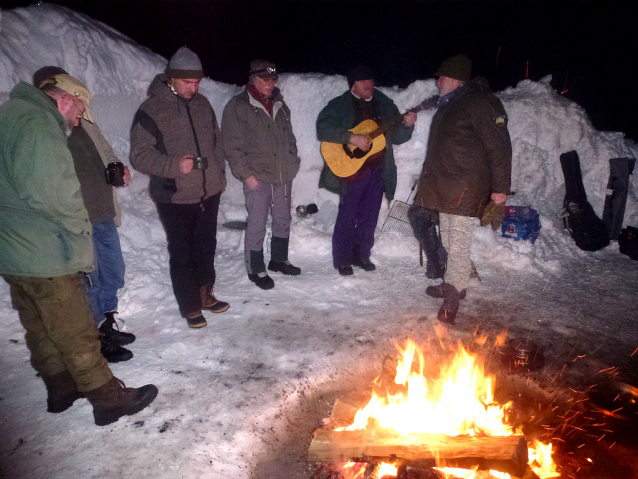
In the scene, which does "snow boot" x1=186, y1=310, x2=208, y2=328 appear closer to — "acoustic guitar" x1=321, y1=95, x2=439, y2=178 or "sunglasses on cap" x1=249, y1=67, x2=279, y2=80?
"acoustic guitar" x1=321, y1=95, x2=439, y2=178

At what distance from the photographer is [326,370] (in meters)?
3.52

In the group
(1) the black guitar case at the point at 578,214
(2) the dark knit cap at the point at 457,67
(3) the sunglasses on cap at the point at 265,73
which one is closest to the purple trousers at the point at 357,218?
(2) the dark knit cap at the point at 457,67

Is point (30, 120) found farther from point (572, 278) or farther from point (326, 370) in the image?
point (572, 278)

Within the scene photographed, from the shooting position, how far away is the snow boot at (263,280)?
198 inches

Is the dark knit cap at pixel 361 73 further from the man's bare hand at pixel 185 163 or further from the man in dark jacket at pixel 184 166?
the man's bare hand at pixel 185 163

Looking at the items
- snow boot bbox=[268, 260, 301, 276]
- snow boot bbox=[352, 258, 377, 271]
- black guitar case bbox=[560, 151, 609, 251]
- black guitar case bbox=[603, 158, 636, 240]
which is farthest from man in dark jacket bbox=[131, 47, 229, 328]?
black guitar case bbox=[603, 158, 636, 240]

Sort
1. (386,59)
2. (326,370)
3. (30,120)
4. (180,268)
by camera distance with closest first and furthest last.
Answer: (30,120) → (326,370) → (180,268) → (386,59)

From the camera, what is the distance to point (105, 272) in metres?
3.73

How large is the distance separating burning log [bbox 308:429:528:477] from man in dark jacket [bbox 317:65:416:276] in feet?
9.88

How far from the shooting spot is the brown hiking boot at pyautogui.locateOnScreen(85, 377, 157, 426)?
2762 millimetres

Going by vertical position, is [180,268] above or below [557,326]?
above

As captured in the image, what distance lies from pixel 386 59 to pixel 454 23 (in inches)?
117

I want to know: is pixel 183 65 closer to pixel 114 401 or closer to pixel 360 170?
pixel 360 170

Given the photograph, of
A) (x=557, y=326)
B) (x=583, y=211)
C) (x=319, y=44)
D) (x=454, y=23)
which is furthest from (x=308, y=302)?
(x=454, y=23)
